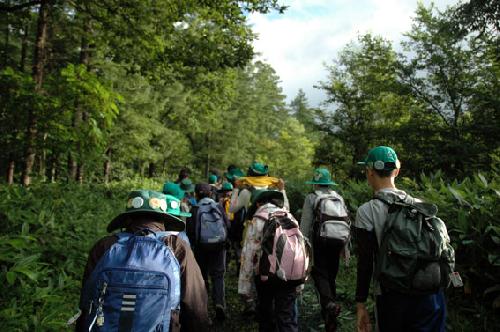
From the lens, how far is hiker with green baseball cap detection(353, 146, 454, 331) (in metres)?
2.56

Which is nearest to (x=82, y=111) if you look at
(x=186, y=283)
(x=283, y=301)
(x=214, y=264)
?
(x=214, y=264)

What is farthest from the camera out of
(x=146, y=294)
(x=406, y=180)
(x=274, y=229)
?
(x=406, y=180)

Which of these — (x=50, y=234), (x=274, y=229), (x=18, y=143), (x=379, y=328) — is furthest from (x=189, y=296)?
(x=18, y=143)

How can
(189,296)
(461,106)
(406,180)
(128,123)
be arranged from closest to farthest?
(189,296)
(406,180)
(461,106)
(128,123)

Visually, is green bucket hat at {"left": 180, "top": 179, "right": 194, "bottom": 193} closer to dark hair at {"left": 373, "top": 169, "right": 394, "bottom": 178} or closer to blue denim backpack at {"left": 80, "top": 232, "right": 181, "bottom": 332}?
dark hair at {"left": 373, "top": 169, "right": 394, "bottom": 178}

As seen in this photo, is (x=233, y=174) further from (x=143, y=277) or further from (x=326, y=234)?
(x=143, y=277)

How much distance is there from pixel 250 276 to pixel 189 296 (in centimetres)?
211

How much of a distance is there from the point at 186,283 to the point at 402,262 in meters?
1.38

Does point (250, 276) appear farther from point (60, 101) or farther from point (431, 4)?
point (431, 4)

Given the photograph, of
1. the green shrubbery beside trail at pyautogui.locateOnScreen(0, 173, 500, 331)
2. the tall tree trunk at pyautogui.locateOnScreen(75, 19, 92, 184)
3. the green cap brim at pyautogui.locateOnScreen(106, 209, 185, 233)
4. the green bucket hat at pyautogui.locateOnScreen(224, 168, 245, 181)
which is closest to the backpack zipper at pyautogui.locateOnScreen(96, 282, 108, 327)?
the green cap brim at pyautogui.locateOnScreen(106, 209, 185, 233)

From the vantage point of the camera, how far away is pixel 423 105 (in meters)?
17.5

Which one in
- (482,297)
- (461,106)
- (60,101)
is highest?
(461,106)

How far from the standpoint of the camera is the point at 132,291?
6.77 ft

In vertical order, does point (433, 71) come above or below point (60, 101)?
above
